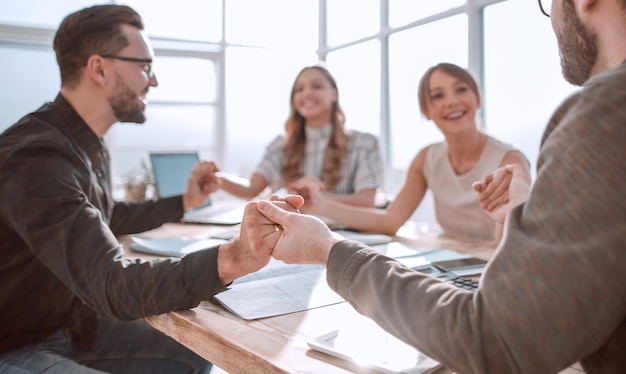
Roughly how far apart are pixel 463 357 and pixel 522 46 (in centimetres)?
371

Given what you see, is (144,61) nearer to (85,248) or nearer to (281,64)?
(85,248)

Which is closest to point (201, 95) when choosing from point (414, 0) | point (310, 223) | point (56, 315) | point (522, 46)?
point (414, 0)

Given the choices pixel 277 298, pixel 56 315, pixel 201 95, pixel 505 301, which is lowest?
pixel 56 315

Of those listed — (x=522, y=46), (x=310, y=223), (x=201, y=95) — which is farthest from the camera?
(x=201, y=95)

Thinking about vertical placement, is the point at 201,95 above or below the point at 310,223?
above

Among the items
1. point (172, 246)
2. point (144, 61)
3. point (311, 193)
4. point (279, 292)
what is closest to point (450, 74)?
point (311, 193)

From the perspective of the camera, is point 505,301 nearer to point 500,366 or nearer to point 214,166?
point 500,366

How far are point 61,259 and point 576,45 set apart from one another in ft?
3.51

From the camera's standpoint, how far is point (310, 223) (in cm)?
94

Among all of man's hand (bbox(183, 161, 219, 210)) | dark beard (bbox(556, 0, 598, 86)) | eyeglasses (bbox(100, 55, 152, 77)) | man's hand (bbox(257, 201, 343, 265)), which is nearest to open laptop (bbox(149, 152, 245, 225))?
man's hand (bbox(183, 161, 219, 210))

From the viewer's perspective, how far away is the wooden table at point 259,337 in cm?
79

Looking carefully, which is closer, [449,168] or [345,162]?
[449,168]

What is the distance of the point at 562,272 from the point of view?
57 centimetres

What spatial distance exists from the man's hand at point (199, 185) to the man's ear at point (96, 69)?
66 cm
